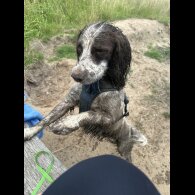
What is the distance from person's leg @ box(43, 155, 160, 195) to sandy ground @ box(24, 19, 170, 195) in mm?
2097

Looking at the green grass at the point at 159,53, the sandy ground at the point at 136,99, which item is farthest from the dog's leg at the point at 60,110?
the green grass at the point at 159,53

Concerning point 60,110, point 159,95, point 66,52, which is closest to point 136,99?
point 159,95

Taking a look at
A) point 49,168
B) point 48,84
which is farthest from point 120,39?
point 48,84

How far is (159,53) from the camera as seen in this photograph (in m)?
5.79

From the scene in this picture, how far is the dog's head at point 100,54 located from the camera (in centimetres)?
Result: 287

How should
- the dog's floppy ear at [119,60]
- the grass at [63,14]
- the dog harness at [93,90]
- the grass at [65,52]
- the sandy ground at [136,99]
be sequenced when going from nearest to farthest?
the dog's floppy ear at [119,60] → the dog harness at [93,90] → the sandy ground at [136,99] → the grass at [65,52] → the grass at [63,14]

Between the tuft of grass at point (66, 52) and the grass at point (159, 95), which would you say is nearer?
the grass at point (159, 95)

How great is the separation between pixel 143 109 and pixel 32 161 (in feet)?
6.25

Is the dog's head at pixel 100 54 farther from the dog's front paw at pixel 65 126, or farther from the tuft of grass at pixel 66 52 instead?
the tuft of grass at pixel 66 52

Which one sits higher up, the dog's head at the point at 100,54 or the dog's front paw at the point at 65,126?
the dog's head at the point at 100,54

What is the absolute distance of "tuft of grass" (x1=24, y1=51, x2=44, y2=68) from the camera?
16.6 ft

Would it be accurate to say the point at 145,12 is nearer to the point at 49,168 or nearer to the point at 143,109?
the point at 143,109

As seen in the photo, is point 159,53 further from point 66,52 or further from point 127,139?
point 127,139

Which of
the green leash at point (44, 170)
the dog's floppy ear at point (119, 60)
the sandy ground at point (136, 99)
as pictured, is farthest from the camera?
the sandy ground at point (136, 99)
